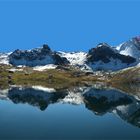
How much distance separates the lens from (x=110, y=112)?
128 metres

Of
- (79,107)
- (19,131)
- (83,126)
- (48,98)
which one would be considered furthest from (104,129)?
(48,98)

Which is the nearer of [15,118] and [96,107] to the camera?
[15,118]

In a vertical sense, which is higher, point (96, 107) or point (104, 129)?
point (96, 107)

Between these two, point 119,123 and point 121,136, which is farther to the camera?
point 119,123

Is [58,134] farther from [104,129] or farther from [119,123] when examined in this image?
[119,123]

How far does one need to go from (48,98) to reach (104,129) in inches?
3657

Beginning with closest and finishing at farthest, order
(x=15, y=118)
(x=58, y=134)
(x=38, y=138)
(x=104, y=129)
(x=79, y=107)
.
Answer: (x=38, y=138) < (x=58, y=134) < (x=104, y=129) < (x=15, y=118) < (x=79, y=107)

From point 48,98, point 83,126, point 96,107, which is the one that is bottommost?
point 83,126

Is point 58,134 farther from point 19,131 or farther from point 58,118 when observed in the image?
point 58,118

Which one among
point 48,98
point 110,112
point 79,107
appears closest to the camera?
point 110,112

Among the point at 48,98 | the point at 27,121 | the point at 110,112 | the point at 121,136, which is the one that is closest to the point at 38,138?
the point at 121,136

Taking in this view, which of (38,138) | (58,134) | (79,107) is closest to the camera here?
(38,138)

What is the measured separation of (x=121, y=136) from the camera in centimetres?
8394

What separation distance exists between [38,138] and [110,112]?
2062 inches
